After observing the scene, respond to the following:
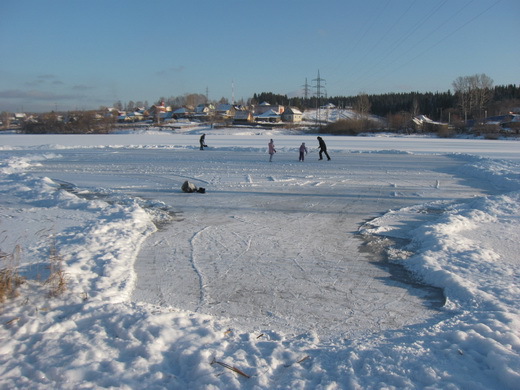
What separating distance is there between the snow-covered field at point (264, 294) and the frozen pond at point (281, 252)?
33 mm

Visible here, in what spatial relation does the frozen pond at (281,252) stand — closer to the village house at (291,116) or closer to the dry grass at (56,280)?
the dry grass at (56,280)

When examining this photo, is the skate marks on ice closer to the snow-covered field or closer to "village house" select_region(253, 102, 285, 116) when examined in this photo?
the snow-covered field

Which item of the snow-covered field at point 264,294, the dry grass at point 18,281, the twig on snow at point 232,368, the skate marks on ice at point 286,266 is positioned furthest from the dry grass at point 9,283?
the twig on snow at point 232,368

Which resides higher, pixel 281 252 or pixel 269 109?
pixel 269 109

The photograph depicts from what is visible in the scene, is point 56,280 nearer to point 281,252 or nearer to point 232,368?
point 232,368

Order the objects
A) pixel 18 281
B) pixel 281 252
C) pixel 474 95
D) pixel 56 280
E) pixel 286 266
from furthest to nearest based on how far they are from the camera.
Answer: pixel 474 95 → pixel 281 252 → pixel 286 266 → pixel 56 280 → pixel 18 281

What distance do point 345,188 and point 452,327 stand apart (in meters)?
9.01

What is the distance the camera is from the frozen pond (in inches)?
182

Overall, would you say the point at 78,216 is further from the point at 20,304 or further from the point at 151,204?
the point at 20,304

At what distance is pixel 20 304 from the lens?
426cm

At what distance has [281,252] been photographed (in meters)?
6.66

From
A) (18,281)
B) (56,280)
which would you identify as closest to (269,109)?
(56,280)

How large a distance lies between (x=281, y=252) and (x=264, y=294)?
1663mm

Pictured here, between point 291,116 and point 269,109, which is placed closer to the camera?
point 291,116
